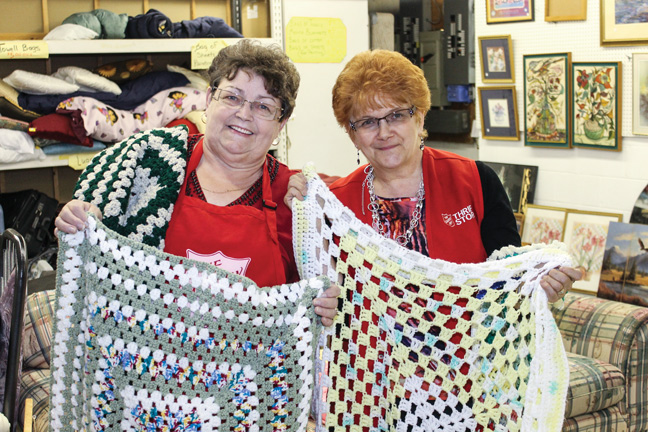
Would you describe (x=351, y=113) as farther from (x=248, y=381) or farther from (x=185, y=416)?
(x=185, y=416)

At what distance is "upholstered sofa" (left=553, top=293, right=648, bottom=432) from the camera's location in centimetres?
259

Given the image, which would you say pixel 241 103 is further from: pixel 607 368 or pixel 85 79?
pixel 607 368

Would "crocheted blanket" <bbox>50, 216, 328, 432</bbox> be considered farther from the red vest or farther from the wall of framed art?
the wall of framed art

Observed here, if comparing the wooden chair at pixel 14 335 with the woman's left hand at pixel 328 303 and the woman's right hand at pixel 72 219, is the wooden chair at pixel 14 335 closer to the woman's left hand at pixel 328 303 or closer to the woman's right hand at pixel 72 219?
the woman's right hand at pixel 72 219

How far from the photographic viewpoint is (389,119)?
1.84 metres

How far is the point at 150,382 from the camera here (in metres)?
1.46

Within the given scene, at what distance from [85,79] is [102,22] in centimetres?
25

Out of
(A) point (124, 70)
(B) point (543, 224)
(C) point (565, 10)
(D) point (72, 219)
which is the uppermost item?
(C) point (565, 10)

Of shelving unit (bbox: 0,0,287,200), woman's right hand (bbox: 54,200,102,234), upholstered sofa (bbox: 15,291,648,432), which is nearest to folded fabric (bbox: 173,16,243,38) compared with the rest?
shelving unit (bbox: 0,0,287,200)

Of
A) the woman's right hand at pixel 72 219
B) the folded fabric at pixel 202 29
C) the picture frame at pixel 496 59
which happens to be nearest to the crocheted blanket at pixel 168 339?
the woman's right hand at pixel 72 219

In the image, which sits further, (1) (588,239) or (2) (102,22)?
(1) (588,239)

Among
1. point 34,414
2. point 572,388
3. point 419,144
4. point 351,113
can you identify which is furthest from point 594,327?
point 34,414

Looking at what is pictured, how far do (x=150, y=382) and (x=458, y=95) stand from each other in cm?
435

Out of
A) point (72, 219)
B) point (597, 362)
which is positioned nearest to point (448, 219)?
point (72, 219)
